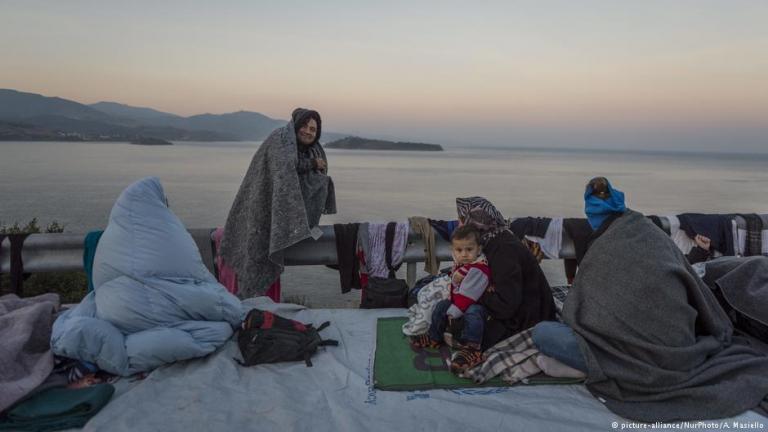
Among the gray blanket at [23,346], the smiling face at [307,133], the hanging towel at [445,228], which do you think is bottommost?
the gray blanket at [23,346]

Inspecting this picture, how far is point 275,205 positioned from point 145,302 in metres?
1.48

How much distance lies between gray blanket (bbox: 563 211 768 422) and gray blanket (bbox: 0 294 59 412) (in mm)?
3120

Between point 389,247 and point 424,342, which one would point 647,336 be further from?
point 389,247

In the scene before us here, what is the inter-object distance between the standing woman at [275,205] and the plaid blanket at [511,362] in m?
1.96

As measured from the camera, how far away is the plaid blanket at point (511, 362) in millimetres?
3195

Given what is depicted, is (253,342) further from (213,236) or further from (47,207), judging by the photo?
(47,207)

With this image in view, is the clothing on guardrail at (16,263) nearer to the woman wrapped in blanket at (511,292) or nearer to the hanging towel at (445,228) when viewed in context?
the hanging towel at (445,228)

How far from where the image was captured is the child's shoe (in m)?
3.70

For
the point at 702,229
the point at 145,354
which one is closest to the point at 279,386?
the point at 145,354

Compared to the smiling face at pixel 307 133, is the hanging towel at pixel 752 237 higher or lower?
lower

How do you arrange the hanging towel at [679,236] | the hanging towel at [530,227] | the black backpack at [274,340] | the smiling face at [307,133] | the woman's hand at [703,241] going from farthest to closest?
the hanging towel at [679,236] → the woman's hand at [703,241] → the hanging towel at [530,227] → the smiling face at [307,133] → the black backpack at [274,340]

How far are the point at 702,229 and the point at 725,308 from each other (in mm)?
1904

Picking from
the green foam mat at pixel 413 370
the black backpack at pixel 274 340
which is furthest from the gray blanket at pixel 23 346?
the green foam mat at pixel 413 370

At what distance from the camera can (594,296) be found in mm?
3166
